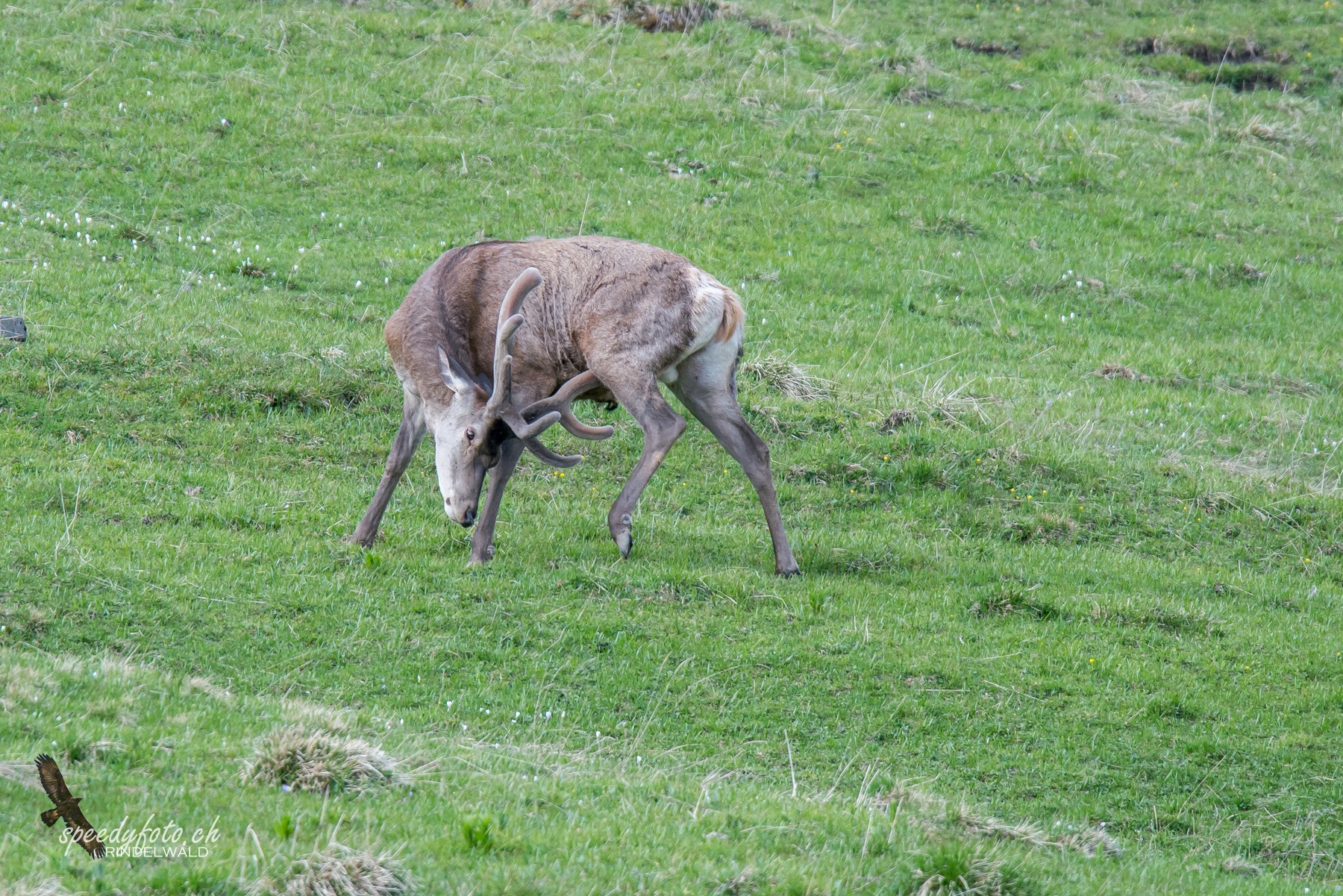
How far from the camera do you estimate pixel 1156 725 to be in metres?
7.59

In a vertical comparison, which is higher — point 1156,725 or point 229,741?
point 229,741

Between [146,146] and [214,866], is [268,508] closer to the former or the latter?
[214,866]

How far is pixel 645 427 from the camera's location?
9.34 metres

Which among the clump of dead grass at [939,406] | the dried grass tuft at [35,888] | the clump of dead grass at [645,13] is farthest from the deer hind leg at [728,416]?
the clump of dead grass at [645,13]

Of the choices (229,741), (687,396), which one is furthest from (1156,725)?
(229,741)

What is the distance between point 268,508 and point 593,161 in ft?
27.6

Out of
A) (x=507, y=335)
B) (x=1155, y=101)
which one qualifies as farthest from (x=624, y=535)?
(x=1155, y=101)

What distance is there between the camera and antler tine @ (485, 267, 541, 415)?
8.94 metres

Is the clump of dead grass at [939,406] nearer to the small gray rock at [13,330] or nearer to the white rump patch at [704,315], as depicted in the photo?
the white rump patch at [704,315]

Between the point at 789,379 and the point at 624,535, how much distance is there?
143 inches

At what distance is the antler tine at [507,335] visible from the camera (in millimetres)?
8938

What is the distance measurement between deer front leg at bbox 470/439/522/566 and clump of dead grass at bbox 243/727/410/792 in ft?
11.6

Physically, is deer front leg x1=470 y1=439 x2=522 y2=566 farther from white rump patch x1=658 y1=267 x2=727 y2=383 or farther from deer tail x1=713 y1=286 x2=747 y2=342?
deer tail x1=713 y1=286 x2=747 y2=342

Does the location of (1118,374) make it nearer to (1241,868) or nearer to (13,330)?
(1241,868)
